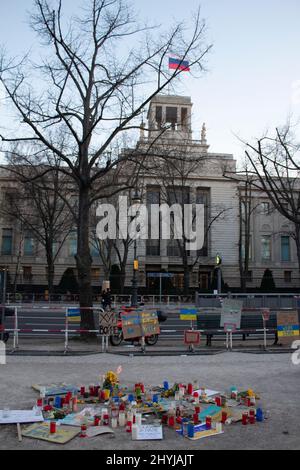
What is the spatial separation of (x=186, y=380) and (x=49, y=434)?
473cm

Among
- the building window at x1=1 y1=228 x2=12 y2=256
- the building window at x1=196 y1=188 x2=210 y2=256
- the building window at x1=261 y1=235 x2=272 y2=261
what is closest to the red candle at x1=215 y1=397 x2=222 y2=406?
the building window at x1=196 y1=188 x2=210 y2=256

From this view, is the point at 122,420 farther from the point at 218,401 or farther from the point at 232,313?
the point at 232,313

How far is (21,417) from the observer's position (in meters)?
6.84

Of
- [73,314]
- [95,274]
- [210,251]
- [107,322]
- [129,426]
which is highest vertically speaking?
[210,251]

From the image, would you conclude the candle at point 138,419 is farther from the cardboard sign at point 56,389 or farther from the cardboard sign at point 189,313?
the cardboard sign at point 189,313

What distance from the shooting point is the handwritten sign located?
599 centimetres

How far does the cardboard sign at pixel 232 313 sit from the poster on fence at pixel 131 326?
295 cm

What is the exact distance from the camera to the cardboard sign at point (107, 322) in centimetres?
1450

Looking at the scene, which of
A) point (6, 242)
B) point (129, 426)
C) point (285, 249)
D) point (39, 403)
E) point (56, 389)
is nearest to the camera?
point (129, 426)

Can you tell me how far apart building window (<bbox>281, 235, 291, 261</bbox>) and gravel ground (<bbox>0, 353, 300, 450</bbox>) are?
48553mm

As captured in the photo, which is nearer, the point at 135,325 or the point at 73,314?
the point at 135,325

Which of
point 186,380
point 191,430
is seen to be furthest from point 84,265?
point 191,430

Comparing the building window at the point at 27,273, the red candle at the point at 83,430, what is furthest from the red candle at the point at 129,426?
the building window at the point at 27,273

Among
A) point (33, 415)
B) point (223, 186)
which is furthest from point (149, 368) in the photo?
point (223, 186)
